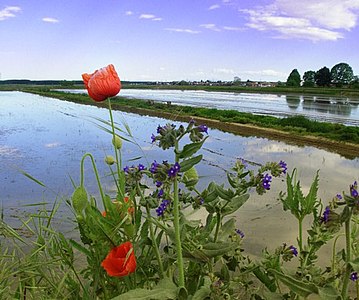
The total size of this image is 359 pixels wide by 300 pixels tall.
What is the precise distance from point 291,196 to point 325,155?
334 inches

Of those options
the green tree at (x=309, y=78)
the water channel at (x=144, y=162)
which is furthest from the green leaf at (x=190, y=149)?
the green tree at (x=309, y=78)

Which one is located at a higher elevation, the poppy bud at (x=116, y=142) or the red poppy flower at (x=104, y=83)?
the red poppy flower at (x=104, y=83)

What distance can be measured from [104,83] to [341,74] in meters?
60.6

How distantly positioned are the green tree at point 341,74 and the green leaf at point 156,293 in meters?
59.5

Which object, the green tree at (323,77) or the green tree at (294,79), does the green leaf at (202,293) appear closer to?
the green tree at (323,77)

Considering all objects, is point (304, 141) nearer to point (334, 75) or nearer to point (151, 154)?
point (151, 154)

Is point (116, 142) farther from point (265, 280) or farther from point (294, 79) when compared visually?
point (294, 79)

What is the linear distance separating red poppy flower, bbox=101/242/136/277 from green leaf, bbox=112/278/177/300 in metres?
0.07

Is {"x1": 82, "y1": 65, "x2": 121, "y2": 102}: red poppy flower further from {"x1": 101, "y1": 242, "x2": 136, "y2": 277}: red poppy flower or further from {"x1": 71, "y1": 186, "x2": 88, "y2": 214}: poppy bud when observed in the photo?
{"x1": 101, "y1": 242, "x2": 136, "y2": 277}: red poppy flower

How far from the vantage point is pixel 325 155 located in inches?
352

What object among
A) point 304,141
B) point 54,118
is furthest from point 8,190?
point 54,118

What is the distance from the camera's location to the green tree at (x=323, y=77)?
5506 cm

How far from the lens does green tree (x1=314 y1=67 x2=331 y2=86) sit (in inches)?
2168

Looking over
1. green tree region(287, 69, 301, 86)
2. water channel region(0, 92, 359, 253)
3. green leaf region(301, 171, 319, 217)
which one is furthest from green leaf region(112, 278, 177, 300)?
green tree region(287, 69, 301, 86)
